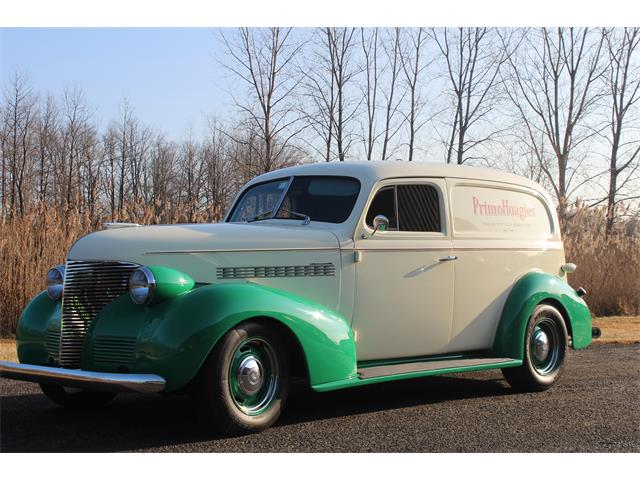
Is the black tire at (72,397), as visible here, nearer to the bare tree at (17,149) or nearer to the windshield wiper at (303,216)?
the windshield wiper at (303,216)

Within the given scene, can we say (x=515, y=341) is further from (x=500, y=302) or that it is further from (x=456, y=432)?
(x=456, y=432)

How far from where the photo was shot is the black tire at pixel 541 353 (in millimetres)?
7086

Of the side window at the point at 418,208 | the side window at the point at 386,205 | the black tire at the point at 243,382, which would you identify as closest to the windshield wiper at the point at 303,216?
the side window at the point at 386,205

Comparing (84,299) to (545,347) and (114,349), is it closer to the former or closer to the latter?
(114,349)

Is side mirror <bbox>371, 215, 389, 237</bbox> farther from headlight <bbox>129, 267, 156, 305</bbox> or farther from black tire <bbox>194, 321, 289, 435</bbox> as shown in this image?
headlight <bbox>129, 267, 156, 305</bbox>

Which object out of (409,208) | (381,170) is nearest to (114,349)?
(381,170)

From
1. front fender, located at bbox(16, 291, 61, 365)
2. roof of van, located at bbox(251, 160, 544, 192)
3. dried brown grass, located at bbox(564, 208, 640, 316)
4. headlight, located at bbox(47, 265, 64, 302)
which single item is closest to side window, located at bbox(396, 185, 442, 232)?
roof of van, located at bbox(251, 160, 544, 192)

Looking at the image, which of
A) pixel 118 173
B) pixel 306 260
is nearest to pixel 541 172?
pixel 306 260

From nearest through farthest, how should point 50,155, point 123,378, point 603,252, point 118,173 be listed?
point 123,378
point 603,252
point 50,155
point 118,173

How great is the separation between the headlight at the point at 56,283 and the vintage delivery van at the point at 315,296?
0.01 m

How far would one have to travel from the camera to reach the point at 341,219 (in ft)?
20.4

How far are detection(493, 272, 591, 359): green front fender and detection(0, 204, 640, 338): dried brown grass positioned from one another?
23.3ft

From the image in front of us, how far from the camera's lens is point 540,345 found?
23.8 ft

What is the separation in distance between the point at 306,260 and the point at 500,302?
234 cm
